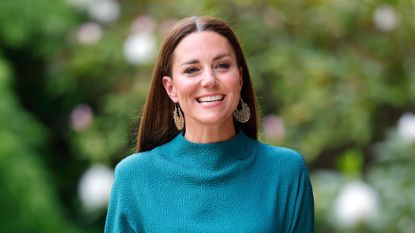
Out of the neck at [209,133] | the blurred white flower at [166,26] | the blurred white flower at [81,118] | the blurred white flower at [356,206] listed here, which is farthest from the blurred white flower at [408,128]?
the neck at [209,133]

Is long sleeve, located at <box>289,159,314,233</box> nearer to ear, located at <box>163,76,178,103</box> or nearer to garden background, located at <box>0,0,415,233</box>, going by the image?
ear, located at <box>163,76,178,103</box>

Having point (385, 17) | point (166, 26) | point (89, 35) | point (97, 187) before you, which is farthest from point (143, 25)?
point (385, 17)

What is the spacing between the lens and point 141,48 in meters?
6.39

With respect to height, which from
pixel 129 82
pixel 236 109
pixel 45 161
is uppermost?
pixel 236 109

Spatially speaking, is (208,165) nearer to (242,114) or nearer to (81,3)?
(242,114)

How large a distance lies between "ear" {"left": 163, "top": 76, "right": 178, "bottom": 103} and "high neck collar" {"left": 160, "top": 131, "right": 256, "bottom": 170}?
0.11 m

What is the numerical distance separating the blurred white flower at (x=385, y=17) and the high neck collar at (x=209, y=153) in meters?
3.75

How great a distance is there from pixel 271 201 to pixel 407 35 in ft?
13.0

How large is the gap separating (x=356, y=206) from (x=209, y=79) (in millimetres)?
3227

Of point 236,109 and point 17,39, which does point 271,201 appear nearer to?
point 236,109

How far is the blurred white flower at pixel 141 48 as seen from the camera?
638 cm

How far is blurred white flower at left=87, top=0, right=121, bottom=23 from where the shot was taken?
684cm

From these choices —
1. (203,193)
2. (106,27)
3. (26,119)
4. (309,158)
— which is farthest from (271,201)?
(106,27)

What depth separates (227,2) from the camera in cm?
645
